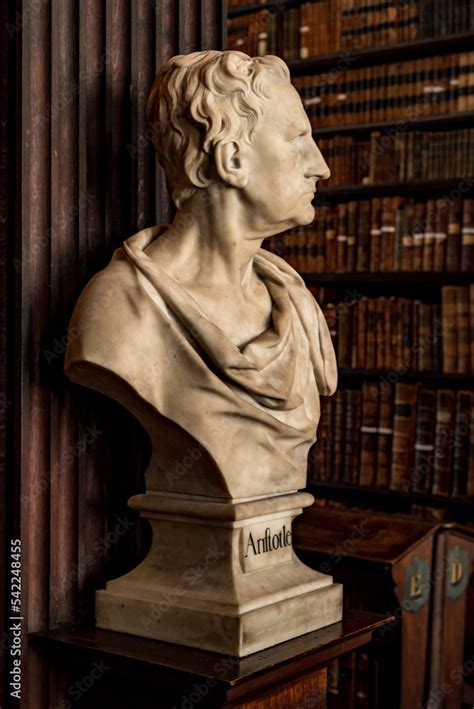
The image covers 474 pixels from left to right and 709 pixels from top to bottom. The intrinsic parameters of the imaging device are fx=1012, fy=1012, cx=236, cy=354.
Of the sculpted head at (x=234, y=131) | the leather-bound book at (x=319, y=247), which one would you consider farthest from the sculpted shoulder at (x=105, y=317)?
the leather-bound book at (x=319, y=247)

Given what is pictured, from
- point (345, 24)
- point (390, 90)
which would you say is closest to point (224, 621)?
point (390, 90)

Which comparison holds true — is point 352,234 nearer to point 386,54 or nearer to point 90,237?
point 386,54

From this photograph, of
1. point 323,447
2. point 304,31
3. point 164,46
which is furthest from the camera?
point 304,31

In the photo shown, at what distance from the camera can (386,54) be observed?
3.97 m

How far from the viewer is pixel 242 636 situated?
1.73 metres

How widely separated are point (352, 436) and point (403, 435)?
22 centimetres

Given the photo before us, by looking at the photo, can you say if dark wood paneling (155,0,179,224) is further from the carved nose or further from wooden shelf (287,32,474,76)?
wooden shelf (287,32,474,76)

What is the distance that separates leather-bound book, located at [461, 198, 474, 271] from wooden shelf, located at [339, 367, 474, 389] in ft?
1.36

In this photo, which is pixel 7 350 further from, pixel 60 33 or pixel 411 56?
pixel 411 56

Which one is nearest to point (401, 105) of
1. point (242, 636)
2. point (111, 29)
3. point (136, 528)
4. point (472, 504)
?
point (472, 504)

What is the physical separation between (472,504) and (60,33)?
7.94 ft

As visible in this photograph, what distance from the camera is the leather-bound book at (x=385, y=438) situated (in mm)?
3898

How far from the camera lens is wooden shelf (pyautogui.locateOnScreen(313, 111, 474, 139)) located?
12.5 feet

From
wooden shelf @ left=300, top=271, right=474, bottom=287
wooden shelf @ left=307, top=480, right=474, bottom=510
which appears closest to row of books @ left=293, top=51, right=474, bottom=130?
wooden shelf @ left=300, top=271, right=474, bottom=287
